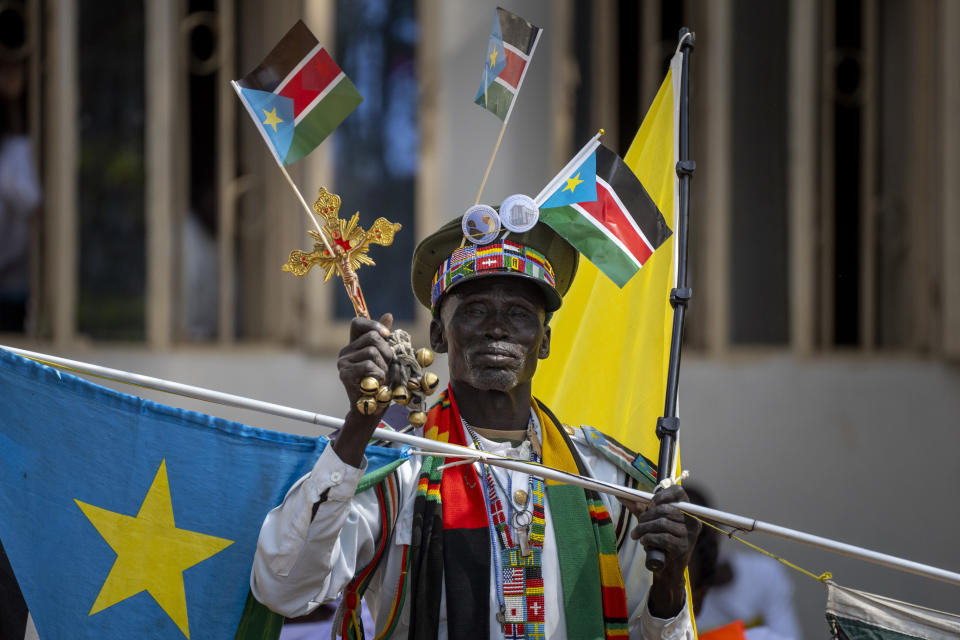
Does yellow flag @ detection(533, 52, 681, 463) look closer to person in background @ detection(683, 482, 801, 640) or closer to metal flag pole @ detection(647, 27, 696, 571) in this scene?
metal flag pole @ detection(647, 27, 696, 571)

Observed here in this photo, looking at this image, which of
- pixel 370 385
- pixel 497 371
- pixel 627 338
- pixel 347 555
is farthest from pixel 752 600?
pixel 370 385

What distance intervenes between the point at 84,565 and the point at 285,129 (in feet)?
3.97

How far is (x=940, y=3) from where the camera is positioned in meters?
6.09

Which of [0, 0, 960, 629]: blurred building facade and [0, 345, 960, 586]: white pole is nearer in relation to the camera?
[0, 345, 960, 586]: white pole

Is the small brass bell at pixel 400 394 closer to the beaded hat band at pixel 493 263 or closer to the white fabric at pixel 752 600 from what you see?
the beaded hat band at pixel 493 263

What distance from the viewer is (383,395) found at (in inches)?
96.5

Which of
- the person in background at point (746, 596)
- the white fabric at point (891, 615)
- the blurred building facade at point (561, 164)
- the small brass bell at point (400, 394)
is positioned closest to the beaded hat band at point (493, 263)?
the small brass bell at point (400, 394)

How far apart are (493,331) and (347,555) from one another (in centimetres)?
66

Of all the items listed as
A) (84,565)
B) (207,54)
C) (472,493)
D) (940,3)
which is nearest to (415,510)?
(472,493)

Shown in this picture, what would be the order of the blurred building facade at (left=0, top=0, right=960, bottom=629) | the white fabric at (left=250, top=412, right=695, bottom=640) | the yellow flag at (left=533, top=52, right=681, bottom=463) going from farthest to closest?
the blurred building facade at (left=0, top=0, right=960, bottom=629) < the yellow flag at (left=533, top=52, right=681, bottom=463) < the white fabric at (left=250, top=412, right=695, bottom=640)

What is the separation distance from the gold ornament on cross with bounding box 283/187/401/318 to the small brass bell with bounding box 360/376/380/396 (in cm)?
25

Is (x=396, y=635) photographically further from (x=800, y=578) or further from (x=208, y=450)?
(x=800, y=578)

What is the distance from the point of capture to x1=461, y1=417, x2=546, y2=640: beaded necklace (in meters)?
2.79

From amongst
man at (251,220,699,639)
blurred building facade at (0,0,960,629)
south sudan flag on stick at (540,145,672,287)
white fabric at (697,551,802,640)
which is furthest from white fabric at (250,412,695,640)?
blurred building facade at (0,0,960,629)
